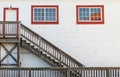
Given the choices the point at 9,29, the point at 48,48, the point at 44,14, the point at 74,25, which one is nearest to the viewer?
the point at 9,29

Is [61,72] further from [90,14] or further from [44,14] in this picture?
[90,14]

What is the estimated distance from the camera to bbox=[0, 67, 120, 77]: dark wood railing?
2067 centimetres

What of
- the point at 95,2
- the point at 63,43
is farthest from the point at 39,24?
the point at 95,2

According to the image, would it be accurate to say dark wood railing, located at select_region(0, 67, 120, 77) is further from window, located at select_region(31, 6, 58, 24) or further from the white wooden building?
window, located at select_region(31, 6, 58, 24)

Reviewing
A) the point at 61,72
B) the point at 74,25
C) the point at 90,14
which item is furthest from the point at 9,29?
the point at 90,14

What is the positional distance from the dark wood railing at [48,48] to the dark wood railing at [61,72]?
5.35 feet

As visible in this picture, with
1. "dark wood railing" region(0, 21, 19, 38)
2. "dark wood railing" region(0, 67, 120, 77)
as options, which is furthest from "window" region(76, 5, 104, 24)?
"dark wood railing" region(0, 67, 120, 77)

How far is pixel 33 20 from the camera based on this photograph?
2495 cm

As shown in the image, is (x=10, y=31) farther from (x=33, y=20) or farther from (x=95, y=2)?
(x=95, y=2)

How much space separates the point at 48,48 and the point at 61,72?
383 cm

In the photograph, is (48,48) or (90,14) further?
(90,14)

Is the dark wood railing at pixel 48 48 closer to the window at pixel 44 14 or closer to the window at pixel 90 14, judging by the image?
the window at pixel 44 14

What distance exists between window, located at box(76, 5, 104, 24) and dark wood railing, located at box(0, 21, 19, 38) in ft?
14.4

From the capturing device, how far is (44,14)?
988 inches
